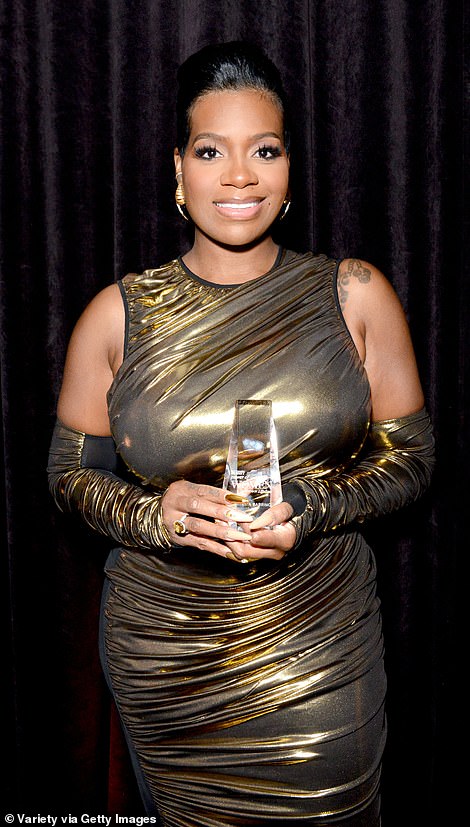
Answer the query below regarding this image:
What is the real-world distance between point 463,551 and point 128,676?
3.08ft

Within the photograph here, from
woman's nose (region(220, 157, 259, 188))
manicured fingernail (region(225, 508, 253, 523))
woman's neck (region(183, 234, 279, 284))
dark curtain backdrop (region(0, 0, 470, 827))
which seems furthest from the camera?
dark curtain backdrop (region(0, 0, 470, 827))

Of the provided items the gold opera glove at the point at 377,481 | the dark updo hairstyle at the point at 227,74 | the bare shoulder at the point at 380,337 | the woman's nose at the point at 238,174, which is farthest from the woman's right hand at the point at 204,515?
the dark updo hairstyle at the point at 227,74

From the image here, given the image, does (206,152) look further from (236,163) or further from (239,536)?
(239,536)

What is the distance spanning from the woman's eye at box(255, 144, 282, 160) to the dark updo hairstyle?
0.21 ft

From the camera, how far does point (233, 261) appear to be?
1563 millimetres

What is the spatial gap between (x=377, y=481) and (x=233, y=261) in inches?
18.4

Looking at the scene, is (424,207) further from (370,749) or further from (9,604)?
(9,604)

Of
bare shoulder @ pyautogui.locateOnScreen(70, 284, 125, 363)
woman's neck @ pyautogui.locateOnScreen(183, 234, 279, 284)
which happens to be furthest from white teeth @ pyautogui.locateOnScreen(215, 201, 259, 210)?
bare shoulder @ pyautogui.locateOnScreen(70, 284, 125, 363)

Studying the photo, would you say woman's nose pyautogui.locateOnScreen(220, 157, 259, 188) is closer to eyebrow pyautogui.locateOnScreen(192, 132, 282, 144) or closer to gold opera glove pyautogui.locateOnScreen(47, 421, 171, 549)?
eyebrow pyautogui.locateOnScreen(192, 132, 282, 144)

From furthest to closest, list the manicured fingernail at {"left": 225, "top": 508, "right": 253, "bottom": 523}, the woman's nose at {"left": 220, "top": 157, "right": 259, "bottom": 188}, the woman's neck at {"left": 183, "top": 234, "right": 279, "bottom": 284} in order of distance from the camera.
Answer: the woman's neck at {"left": 183, "top": 234, "right": 279, "bottom": 284} → the woman's nose at {"left": 220, "top": 157, "right": 259, "bottom": 188} → the manicured fingernail at {"left": 225, "top": 508, "right": 253, "bottom": 523}

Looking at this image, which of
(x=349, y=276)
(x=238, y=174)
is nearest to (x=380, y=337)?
(x=349, y=276)

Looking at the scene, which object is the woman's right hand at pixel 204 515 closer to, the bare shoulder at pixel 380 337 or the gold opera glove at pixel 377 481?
the gold opera glove at pixel 377 481

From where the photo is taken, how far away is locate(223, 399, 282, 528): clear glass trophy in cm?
122

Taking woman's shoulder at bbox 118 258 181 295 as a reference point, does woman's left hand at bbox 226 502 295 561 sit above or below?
below
